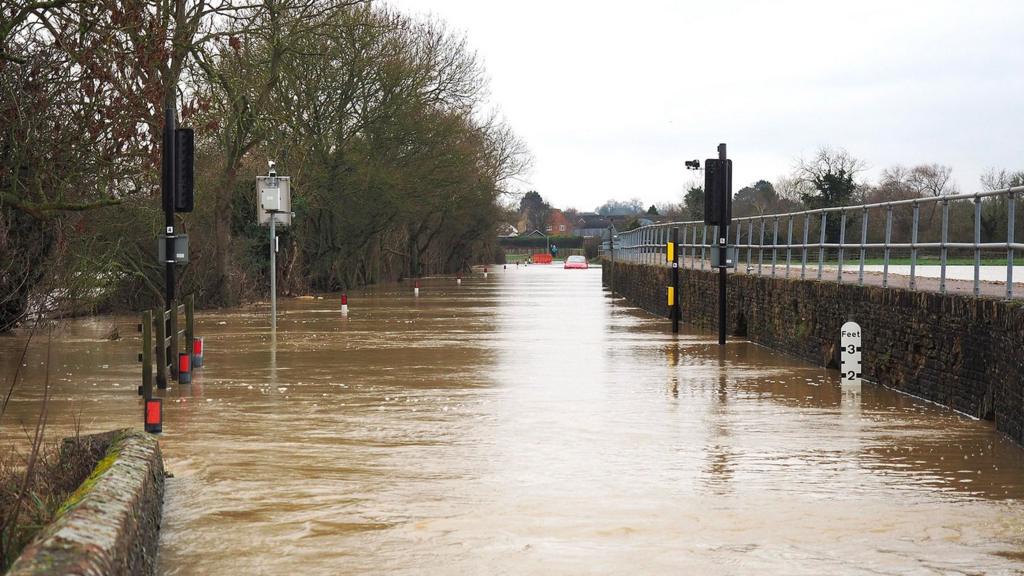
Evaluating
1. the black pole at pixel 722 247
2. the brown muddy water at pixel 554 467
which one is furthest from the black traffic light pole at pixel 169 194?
the black pole at pixel 722 247

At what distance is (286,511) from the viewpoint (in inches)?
369

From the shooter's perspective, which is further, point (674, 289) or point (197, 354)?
point (674, 289)

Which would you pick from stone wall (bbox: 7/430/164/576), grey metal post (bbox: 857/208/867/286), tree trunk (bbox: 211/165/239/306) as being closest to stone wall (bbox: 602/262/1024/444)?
grey metal post (bbox: 857/208/867/286)

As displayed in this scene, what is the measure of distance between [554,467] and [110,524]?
517 centimetres

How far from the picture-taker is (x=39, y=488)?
8656 mm

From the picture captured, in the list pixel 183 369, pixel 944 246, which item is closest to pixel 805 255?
pixel 944 246

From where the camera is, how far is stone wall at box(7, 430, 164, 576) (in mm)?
5676

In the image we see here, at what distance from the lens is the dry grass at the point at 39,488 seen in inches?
262

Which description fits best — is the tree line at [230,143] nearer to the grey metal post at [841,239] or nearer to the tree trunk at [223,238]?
the tree trunk at [223,238]

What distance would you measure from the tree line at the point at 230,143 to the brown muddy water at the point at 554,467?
111 inches

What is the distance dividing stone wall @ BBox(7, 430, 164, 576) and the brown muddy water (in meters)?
0.38

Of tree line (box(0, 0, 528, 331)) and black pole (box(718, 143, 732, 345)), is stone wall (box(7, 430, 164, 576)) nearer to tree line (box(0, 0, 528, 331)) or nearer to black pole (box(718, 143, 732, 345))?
tree line (box(0, 0, 528, 331))

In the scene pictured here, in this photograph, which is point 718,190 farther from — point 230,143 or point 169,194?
point 230,143

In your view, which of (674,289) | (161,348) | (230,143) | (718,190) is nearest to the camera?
(161,348)
